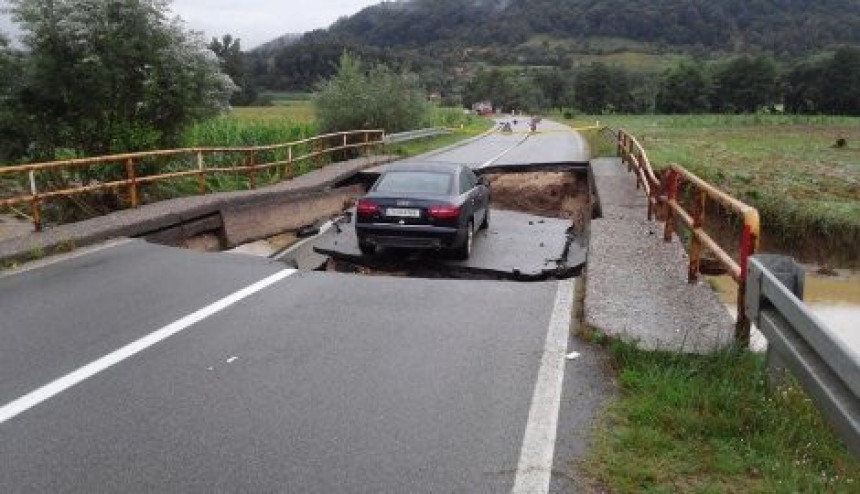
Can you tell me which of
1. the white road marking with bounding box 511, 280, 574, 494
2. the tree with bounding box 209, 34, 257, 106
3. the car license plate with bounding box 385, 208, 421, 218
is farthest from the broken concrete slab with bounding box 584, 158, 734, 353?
the tree with bounding box 209, 34, 257, 106

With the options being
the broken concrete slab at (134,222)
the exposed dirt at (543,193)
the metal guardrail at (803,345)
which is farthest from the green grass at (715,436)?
the exposed dirt at (543,193)

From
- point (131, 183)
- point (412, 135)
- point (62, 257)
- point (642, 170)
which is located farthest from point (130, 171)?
point (412, 135)

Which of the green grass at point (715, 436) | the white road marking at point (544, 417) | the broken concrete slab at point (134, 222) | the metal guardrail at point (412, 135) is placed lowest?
the white road marking at point (544, 417)

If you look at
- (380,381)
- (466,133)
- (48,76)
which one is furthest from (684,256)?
(466,133)

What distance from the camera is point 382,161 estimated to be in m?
24.7

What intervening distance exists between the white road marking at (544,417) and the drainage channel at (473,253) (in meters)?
4.25

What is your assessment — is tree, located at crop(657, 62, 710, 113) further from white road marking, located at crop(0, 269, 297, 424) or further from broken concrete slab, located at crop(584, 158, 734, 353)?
white road marking, located at crop(0, 269, 297, 424)

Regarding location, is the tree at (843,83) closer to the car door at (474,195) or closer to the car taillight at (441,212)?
the car door at (474,195)

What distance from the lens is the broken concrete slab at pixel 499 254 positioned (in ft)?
38.3

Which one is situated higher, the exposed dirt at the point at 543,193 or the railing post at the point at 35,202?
the railing post at the point at 35,202

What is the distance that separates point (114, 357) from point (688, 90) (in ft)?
389

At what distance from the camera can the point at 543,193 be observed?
21.7 metres

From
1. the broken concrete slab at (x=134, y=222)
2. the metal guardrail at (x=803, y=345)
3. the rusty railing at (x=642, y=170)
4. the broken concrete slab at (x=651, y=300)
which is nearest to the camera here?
the metal guardrail at (x=803, y=345)

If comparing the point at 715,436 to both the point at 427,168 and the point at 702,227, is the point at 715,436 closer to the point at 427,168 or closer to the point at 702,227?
the point at 702,227
